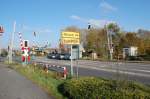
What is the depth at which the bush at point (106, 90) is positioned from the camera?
8.42 meters

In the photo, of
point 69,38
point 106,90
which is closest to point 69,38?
point 69,38

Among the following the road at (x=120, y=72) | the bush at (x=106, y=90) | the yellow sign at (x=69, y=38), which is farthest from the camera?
the yellow sign at (x=69, y=38)

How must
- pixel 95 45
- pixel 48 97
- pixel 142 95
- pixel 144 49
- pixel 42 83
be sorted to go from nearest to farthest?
pixel 142 95, pixel 48 97, pixel 42 83, pixel 144 49, pixel 95 45

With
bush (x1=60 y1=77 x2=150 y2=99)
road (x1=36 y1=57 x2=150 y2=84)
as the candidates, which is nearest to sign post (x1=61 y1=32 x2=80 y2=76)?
road (x1=36 y1=57 x2=150 y2=84)

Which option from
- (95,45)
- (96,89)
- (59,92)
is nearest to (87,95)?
(96,89)

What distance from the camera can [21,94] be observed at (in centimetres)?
1332

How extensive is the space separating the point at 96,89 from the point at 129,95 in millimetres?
1778

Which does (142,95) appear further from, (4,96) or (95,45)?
(95,45)

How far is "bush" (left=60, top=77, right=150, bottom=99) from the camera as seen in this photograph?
8.42 m

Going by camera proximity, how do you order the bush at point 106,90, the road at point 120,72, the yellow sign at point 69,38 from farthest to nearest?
the yellow sign at point 69,38
the road at point 120,72
the bush at point 106,90

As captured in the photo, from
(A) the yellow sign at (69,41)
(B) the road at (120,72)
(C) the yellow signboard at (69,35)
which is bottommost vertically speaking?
(B) the road at (120,72)

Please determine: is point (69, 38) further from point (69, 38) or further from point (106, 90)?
point (106, 90)

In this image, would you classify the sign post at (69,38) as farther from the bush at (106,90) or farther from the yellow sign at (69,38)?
the bush at (106,90)

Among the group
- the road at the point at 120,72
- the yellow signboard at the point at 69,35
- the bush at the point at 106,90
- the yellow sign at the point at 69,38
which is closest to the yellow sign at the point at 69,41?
the yellow sign at the point at 69,38
